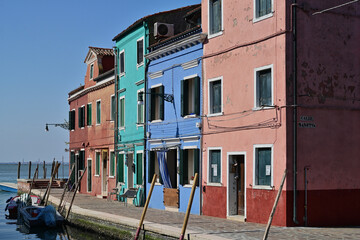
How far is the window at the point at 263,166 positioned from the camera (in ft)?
55.1

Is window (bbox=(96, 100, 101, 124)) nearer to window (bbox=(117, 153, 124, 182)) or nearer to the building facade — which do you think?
the building facade

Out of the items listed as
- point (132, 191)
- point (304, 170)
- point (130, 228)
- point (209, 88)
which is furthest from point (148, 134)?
point (304, 170)

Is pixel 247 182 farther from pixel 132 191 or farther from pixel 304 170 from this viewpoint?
pixel 132 191

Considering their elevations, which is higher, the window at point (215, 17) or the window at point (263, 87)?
the window at point (215, 17)

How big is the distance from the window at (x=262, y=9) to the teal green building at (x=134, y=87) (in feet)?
24.8

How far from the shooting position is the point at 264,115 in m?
17.1

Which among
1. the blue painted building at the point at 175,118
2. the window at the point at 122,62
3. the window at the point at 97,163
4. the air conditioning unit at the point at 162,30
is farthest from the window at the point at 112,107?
the air conditioning unit at the point at 162,30

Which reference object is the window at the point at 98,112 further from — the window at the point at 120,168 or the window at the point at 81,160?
the window at the point at 120,168

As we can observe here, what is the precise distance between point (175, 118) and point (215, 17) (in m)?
4.59

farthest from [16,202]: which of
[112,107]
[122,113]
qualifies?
[122,113]

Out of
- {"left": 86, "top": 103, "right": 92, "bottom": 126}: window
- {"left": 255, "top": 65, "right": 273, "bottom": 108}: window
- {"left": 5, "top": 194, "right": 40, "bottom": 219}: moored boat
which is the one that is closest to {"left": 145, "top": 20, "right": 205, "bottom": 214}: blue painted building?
{"left": 255, "top": 65, "right": 273, "bottom": 108}: window

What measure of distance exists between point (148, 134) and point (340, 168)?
33.2 feet

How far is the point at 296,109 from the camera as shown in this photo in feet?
53.1

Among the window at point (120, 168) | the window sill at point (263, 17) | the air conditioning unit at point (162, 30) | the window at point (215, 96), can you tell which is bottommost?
the window at point (120, 168)
